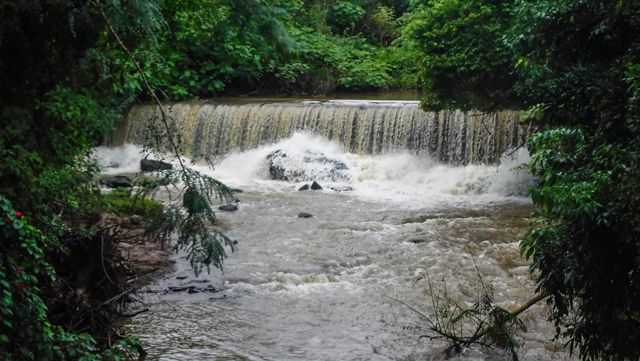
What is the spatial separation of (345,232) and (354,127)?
6279 millimetres

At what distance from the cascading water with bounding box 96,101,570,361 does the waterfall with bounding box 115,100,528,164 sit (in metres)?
0.03

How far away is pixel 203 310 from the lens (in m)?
7.52

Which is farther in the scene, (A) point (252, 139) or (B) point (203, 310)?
(A) point (252, 139)

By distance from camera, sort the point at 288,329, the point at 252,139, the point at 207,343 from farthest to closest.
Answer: the point at 252,139 < the point at 288,329 < the point at 207,343

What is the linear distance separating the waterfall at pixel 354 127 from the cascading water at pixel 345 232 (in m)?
0.03

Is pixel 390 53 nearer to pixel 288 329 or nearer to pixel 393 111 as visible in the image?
pixel 393 111

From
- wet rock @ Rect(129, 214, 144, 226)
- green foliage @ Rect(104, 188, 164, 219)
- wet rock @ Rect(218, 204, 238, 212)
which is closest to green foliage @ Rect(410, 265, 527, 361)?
wet rock @ Rect(129, 214, 144, 226)

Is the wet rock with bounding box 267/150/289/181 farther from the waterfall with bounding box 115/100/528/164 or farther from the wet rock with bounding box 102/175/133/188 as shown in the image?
the wet rock with bounding box 102/175/133/188

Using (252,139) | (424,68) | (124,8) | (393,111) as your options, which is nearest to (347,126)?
(393,111)

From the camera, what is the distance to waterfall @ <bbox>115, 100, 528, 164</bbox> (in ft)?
50.0

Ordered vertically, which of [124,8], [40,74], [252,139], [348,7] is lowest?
[252,139]

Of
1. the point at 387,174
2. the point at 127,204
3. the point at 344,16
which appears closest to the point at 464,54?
the point at 387,174

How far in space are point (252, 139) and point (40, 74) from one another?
12.5m

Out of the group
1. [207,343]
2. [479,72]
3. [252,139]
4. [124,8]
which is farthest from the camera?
[252,139]
